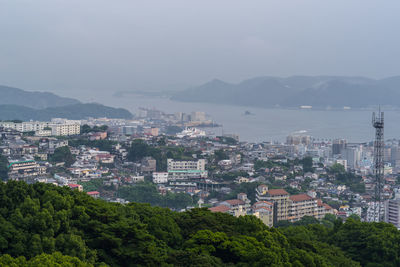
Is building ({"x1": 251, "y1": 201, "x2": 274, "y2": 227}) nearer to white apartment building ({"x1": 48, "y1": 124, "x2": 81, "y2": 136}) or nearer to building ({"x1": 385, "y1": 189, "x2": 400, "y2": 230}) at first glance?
building ({"x1": 385, "y1": 189, "x2": 400, "y2": 230})

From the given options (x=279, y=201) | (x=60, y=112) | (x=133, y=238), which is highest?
(x=60, y=112)

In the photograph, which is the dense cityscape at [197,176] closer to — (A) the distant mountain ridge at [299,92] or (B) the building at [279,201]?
(B) the building at [279,201]

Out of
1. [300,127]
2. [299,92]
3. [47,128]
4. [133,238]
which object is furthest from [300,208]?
[299,92]

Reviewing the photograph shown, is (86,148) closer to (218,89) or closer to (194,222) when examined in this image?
(194,222)

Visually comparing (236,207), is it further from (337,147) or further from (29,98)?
(29,98)

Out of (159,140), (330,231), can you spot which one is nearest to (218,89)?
(159,140)

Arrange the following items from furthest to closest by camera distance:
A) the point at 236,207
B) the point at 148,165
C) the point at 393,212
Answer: the point at 148,165 < the point at 393,212 < the point at 236,207

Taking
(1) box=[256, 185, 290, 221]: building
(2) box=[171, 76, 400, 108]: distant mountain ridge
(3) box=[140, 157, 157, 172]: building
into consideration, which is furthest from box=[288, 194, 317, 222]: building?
(2) box=[171, 76, 400, 108]: distant mountain ridge
